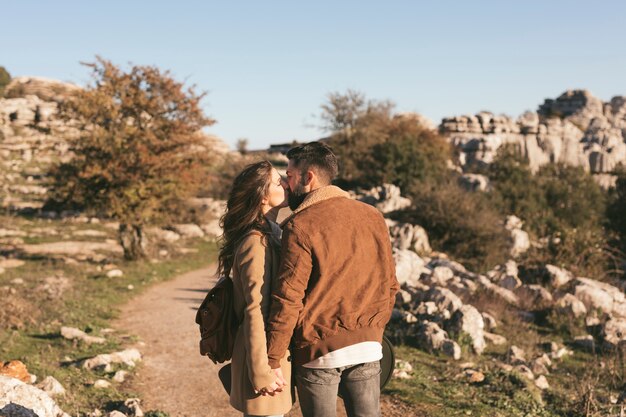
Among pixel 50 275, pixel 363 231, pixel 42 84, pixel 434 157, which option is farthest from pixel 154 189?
pixel 42 84

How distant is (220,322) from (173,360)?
5875mm

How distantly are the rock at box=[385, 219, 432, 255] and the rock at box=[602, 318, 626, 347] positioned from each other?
8.04m

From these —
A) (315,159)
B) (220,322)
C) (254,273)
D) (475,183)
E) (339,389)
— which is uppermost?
(315,159)

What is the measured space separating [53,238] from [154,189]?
7.04 meters

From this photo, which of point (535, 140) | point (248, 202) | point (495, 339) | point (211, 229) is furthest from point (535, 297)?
point (535, 140)

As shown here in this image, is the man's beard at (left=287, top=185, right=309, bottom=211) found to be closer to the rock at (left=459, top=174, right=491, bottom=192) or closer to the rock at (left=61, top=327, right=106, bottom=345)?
→ the rock at (left=61, top=327, right=106, bottom=345)

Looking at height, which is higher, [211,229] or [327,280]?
[327,280]

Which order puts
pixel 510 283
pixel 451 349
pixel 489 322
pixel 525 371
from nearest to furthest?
1. pixel 525 371
2. pixel 451 349
3. pixel 489 322
4. pixel 510 283

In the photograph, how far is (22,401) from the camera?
449cm

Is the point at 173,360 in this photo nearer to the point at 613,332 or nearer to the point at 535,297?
the point at 613,332

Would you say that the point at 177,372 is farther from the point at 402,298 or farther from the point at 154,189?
the point at 154,189

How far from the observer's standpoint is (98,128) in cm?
1586

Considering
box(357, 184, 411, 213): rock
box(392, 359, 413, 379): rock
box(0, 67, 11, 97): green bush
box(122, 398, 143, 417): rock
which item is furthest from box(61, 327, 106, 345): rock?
box(0, 67, 11, 97): green bush

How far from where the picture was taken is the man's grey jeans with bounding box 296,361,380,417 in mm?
3248
